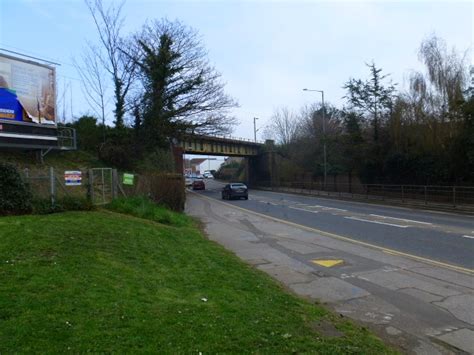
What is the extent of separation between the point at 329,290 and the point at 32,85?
68.7 feet

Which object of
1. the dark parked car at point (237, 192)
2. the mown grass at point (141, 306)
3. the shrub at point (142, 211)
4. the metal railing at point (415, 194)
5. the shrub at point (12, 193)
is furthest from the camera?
the dark parked car at point (237, 192)

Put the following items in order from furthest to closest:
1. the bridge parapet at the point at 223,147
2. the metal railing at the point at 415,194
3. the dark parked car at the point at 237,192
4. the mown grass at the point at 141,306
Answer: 1. the bridge parapet at the point at 223,147
2. the dark parked car at the point at 237,192
3. the metal railing at the point at 415,194
4. the mown grass at the point at 141,306

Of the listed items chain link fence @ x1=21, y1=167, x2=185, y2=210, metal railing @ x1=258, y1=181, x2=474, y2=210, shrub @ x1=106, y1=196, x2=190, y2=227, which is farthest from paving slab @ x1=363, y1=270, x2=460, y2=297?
metal railing @ x1=258, y1=181, x2=474, y2=210

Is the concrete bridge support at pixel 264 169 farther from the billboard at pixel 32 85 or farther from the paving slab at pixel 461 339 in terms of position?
the paving slab at pixel 461 339

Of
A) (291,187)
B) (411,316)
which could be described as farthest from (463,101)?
(291,187)

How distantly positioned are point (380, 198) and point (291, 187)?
28.3m

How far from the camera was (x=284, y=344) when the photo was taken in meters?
4.67

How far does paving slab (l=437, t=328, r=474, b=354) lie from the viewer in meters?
5.39

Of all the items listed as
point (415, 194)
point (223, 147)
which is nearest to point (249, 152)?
point (223, 147)

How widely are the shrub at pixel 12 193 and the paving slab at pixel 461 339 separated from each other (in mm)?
13958

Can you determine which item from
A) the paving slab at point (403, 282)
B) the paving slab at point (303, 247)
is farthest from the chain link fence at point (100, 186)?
the paving slab at point (403, 282)

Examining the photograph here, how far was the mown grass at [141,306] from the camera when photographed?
176 inches

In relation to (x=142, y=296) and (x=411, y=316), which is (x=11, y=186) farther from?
(x=411, y=316)

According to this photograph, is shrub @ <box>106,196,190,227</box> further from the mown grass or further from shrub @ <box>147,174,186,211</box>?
the mown grass
